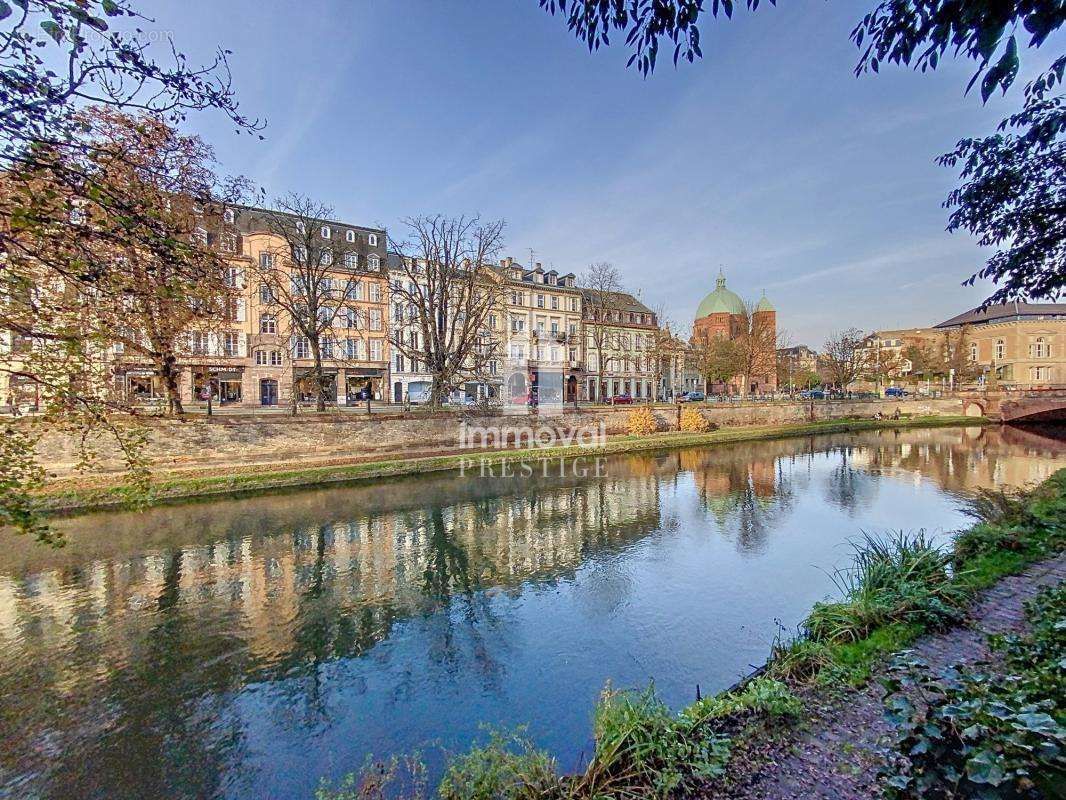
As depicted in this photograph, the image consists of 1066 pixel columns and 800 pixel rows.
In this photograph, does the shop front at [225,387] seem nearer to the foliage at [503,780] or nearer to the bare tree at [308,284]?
the bare tree at [308,284]

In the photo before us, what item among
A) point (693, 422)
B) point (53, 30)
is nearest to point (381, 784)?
point (53, 30)

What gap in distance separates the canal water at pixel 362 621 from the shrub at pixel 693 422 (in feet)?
49.9

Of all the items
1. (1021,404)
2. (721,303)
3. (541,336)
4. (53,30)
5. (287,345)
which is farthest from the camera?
(721,303)

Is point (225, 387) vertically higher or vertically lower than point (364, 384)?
lower

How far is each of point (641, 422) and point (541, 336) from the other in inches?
672

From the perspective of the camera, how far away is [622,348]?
43.1 meters

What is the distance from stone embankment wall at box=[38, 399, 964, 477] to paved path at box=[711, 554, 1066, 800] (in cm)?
1388

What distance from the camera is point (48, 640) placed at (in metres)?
6.84

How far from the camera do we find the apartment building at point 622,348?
44.0 m

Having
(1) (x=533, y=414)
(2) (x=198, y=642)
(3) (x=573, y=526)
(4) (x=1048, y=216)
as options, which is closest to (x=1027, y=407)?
(1) (x=533, y=414)

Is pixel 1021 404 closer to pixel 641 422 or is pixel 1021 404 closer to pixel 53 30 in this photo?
pixel 641 422

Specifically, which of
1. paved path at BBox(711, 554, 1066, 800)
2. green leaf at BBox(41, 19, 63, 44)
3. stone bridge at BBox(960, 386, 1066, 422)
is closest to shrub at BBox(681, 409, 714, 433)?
paved path at BBox(711, 554, 1066, 800)

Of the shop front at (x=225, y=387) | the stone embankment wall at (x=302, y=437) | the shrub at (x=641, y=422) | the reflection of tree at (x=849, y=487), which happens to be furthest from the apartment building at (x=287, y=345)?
the reflection of tree at (x=849, y=487)

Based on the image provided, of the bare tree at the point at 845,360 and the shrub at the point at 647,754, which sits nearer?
the shrub at the point at 647,754
